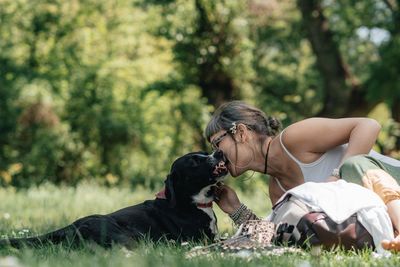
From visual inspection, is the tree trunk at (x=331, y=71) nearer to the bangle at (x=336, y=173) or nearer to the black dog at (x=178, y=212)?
the black dog at (x=178, y=212)

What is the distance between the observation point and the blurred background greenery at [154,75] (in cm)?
1683

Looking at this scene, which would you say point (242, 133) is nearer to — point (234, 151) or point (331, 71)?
point (234, 151)

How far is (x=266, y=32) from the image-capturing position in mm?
19109

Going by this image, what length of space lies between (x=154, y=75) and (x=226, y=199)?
16714 mm

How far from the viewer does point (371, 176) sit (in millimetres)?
4391

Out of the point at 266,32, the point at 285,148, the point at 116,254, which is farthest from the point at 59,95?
the point at 116,254

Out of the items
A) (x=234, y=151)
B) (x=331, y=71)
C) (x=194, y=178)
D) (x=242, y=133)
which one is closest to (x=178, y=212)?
(x=194, y=178)

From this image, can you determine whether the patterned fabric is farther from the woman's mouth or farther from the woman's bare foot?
the woman's mouth

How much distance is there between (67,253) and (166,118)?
1759 cm

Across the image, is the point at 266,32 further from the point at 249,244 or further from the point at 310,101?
the point at 249,244

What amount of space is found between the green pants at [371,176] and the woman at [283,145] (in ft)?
0.93

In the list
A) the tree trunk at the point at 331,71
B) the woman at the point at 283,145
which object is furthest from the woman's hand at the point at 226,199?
the tree trunk at the point at 331,71

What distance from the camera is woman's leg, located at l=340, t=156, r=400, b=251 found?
165 inches

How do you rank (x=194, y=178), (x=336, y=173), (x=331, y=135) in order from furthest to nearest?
1. (x=194, y=178)
2. (x=331, y=135)
3. (x=336, y=173)
